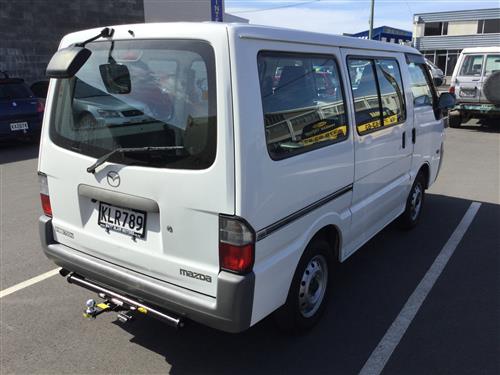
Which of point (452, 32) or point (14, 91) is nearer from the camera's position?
point (14, 91)

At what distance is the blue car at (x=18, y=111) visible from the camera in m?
9.88

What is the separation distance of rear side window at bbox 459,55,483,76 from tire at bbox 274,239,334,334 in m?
11.3

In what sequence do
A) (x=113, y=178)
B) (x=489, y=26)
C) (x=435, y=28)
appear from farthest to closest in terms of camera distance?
1. (x=435, y=28)
2. (x=489, y=26)
3. (x=113, y=178)

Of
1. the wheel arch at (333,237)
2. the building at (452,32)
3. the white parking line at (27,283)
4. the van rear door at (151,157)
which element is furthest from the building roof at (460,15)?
the van rear door at (151,157)

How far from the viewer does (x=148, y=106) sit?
2541 millimetres

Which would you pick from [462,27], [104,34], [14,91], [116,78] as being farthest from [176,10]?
[462,27]

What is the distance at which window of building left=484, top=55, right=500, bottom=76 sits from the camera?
39.4ft

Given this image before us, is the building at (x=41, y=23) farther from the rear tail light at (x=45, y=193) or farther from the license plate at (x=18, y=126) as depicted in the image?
the rear tail light at (x=45, y=193)

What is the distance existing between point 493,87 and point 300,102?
1080cm

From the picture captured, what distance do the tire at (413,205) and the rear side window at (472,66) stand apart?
28.7 feet

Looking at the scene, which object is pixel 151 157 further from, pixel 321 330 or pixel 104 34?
pixel 321 330

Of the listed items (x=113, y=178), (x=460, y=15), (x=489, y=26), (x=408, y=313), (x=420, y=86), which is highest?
(x=460, y=15)

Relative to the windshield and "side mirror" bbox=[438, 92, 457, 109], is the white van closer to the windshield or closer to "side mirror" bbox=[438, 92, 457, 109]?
the windshield

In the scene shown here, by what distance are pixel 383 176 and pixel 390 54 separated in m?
1.17
